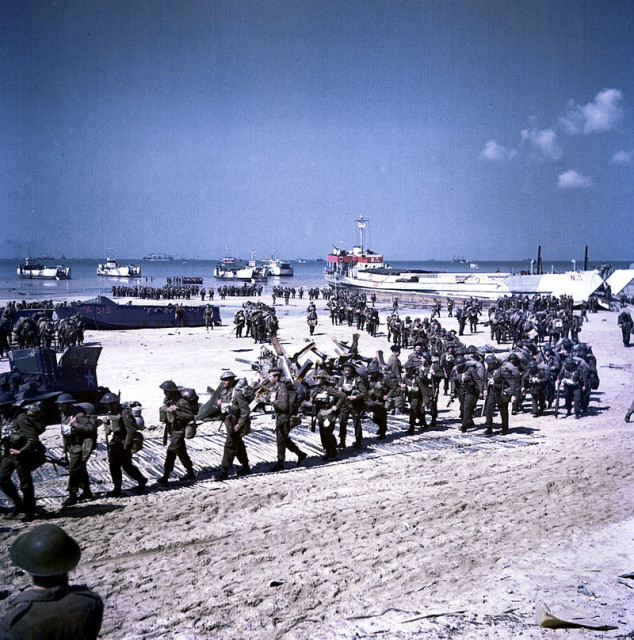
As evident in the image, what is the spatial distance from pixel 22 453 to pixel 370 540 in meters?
4.55

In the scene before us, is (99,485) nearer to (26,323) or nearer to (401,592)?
(401,592)

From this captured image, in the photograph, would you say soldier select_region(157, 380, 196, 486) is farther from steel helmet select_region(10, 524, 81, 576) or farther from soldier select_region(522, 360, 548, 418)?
soldier select_region(522, 360, 548, 418)

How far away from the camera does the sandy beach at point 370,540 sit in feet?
16.3

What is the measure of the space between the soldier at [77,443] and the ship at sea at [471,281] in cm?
4735

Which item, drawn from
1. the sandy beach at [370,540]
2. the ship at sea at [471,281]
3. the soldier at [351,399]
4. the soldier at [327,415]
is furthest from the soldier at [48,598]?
the ship at sea at [471,281]

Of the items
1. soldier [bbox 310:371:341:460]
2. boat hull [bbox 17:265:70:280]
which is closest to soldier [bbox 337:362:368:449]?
soldier [bbox 310:371:341:460]

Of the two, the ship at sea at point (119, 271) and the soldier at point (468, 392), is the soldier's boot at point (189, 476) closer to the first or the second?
the soldier at point (468, 392)

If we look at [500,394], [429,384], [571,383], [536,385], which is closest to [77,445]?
[429,384]

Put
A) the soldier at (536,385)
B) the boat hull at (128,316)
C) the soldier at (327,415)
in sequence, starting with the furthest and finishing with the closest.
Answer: the boat hull at (128,316)
the soldier at (536,385)
the soldier at (327,415)

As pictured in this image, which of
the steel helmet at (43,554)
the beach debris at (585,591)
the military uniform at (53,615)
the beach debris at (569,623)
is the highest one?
the steel helmet at (43,554)

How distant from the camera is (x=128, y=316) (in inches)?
1312

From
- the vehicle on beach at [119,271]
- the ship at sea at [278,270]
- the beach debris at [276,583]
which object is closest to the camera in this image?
the beach debris at [276,583]

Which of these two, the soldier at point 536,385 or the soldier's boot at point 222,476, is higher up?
the soldier at point 536,385

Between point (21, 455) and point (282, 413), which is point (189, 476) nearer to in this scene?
point (282, 413)
